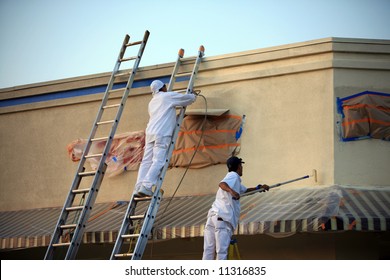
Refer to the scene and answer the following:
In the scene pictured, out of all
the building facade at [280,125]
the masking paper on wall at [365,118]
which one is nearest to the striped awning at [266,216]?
the building facade at [280,125]

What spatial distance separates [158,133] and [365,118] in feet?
10.8

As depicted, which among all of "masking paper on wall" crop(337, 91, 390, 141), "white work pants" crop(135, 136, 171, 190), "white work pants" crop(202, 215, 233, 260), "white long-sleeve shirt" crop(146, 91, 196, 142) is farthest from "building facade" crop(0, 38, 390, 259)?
"white work pants" crop(202, 215, 233, 260)

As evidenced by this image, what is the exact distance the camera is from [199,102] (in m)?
15.3

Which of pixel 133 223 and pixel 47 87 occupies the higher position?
pixel 47 87

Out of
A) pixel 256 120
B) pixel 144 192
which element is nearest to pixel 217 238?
pixel 144 192

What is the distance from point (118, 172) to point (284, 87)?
3345 millimetres

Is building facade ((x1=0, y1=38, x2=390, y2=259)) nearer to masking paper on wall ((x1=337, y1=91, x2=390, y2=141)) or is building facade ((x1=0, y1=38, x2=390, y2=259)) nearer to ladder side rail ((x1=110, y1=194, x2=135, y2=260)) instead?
masking paper on wall ((x1=337, y1=91, x2=390, y2=141))

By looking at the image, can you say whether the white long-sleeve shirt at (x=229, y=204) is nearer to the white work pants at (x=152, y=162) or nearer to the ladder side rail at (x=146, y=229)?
the ladder side rail at (x=146, y=229)

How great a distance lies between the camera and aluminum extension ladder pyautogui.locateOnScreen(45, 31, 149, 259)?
44.0ft

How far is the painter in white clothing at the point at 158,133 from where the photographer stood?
1303 centimetres

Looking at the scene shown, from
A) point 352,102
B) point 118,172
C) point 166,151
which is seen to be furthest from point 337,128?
point 118,172

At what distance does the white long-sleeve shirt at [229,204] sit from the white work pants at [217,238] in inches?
3.0

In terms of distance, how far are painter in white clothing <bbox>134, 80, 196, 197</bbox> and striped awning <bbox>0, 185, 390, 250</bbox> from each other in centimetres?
110

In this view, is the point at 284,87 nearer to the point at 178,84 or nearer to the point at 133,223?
the point at 178,84
